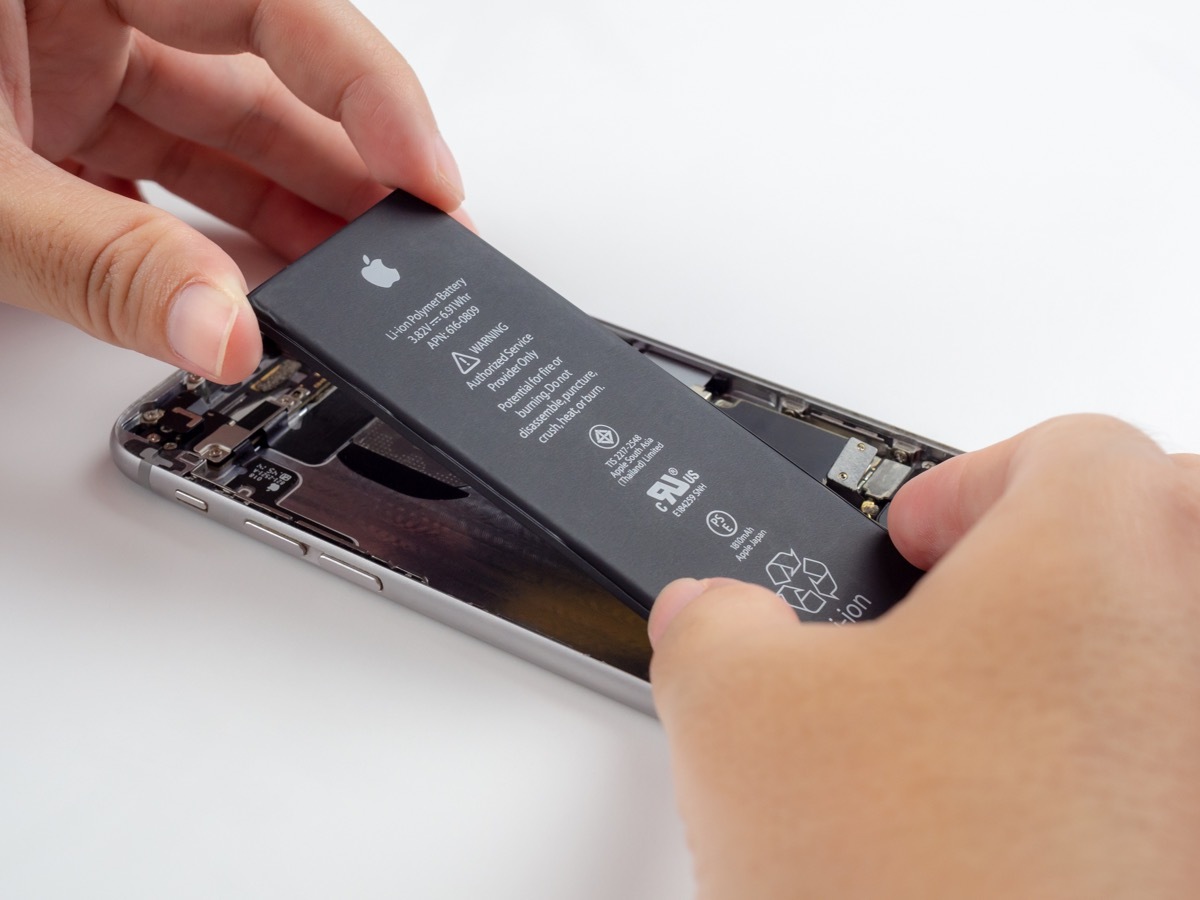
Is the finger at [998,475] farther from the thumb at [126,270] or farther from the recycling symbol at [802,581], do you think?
the thumb at [126,270]

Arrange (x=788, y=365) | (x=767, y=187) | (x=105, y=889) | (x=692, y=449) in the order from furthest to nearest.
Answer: (x=767, y=187), (x=788, y=365), (x=692, y=449), (x=105, y=889)

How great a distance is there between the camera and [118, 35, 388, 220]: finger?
2.47m

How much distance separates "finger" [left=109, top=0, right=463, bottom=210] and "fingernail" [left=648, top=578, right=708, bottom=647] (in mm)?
1063

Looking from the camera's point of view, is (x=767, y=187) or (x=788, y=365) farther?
(x=767, y=187)

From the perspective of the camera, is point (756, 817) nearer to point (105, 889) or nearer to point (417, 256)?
point (105, 889)

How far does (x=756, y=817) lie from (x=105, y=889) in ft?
3.14

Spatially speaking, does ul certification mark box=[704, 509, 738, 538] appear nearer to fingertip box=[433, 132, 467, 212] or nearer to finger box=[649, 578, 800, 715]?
finger box=[649, 578, 800, 715]

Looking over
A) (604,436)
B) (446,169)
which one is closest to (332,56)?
(446,169)

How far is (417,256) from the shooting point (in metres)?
1.92

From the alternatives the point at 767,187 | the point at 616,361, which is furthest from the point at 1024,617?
the point at 767,187

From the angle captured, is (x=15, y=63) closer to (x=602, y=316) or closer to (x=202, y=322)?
(x=202, y=322)

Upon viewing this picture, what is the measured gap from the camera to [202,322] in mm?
1591

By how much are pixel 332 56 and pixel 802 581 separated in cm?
140

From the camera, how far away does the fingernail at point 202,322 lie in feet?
5.19
